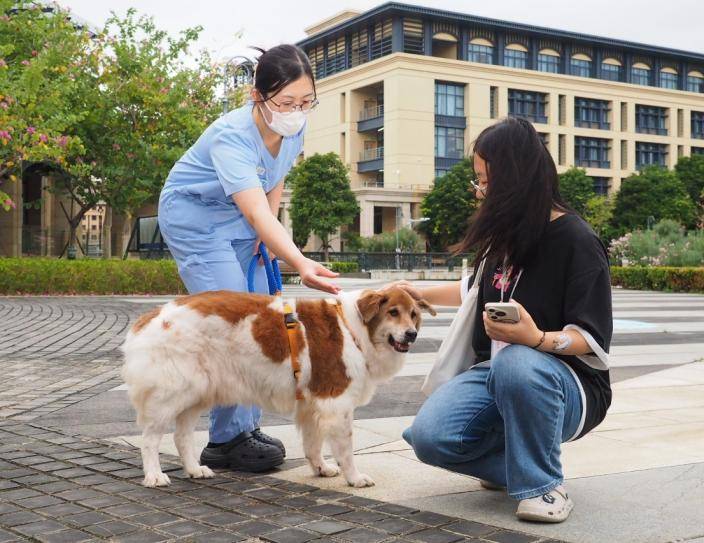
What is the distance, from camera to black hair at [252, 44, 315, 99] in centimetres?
441

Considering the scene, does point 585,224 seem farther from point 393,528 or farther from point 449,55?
point 449,55

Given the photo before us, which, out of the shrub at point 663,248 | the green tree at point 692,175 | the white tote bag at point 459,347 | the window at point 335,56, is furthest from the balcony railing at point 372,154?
the white tote bag at point 459,347

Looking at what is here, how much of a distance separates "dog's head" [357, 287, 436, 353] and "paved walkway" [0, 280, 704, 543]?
2.53 feet

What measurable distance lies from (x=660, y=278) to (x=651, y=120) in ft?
232

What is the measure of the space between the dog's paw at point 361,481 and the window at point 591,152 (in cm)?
9047

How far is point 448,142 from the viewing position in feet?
277

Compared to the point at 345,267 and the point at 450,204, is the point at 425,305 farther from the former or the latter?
the point at 450,204

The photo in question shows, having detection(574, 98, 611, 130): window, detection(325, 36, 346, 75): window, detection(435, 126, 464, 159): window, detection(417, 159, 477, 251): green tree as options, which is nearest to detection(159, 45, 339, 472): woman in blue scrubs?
detection(417, 159, 477, 251): green tree

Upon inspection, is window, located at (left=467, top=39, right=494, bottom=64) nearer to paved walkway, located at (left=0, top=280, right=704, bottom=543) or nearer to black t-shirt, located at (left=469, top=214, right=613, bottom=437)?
paved walkway, located at (left=0, top=280, right=704, bottom=543)

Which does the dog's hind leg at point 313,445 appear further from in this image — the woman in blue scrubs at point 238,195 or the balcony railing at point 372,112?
the balcony railing at point 372,112

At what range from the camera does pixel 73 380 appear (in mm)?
8273

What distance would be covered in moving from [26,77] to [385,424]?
1927 cm

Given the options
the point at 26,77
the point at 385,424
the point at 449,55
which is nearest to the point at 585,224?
the point at 385,424

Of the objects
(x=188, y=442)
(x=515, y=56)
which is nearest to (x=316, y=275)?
(x=188, y=442)
